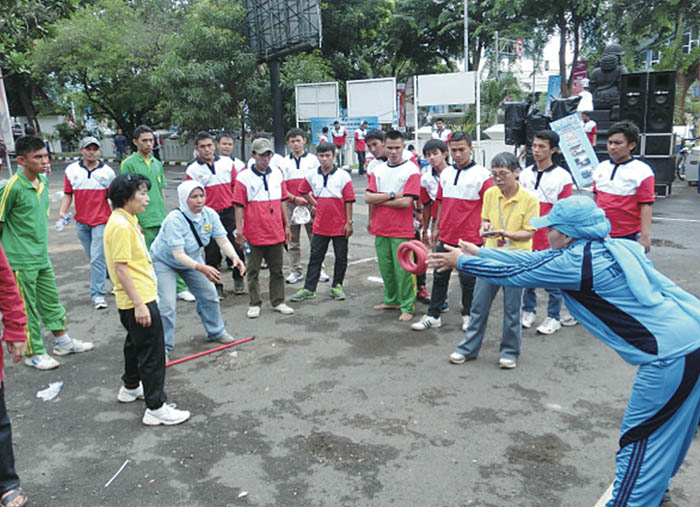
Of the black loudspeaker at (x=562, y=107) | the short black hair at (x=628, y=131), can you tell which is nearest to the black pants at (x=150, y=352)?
the short black hair at (x=628, y=131)

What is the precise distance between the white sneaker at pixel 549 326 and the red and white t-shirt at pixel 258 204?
118 inches

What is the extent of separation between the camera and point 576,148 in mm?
10469

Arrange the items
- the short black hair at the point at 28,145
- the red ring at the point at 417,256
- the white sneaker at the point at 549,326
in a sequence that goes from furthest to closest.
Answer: the white sneaker at the point at 549,326
the short black hair at the point at 28,145
the red ring at the point at 417,256

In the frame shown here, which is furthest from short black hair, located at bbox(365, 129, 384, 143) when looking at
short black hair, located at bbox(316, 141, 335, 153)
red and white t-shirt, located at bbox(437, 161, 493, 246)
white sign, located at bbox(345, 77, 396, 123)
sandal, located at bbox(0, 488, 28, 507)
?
white sign, located at bbox(345, 77, 396, 123)

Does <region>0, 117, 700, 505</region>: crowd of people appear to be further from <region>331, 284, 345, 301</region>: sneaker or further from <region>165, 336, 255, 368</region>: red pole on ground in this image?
<region>165, 336, 255, 368</region>: red pole on ground

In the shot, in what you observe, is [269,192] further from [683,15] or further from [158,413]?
[683,15]

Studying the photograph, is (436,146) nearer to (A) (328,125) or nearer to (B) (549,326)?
(B) (549,326)

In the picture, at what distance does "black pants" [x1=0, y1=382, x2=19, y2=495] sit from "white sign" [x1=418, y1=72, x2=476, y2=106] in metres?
15.0

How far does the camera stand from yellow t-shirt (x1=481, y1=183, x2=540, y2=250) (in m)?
5.03

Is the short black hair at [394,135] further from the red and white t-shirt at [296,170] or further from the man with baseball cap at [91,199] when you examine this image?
the man with baseball cap at [91,199]

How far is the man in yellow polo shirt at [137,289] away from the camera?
13.3 feet

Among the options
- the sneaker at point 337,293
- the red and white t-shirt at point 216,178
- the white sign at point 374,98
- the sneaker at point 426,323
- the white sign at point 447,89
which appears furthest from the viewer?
the white sign at point 374,98

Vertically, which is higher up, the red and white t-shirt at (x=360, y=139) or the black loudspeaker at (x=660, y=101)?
the black loudspeaker at (x=660, y=101)

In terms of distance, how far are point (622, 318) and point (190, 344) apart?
435 cm
